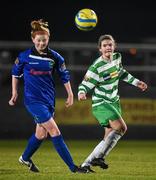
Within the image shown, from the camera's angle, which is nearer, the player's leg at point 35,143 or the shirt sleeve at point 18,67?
the shirt sleeve at point 18,67

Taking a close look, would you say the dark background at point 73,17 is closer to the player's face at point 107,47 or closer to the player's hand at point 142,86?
the player's hand at point 142,86

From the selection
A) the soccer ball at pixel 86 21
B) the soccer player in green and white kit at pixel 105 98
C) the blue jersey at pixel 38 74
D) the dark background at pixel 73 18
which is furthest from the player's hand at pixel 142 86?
the dark background at pixel 73 18

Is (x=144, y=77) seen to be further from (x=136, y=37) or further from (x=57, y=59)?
(x=57, y=59)

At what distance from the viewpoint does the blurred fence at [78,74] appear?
1869 cm

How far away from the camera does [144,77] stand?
20016 mm

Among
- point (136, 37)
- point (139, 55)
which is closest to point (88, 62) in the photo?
point (139, 55)

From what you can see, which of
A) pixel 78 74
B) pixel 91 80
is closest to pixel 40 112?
pixel 91 80

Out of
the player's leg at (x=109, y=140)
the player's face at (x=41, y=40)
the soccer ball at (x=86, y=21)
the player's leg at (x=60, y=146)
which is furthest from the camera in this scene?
the soccer ball at (x=86, y=21)

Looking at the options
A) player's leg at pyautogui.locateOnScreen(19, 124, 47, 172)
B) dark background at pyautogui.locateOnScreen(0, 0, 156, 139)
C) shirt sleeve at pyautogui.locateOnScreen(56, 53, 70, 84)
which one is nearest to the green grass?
player's leg at pyautogui.locateOnScreen(19, 124, 47, 172)

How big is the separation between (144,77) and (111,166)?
8105 mm

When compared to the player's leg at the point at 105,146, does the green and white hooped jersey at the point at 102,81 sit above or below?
above

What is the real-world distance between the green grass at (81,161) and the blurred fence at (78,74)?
781mm

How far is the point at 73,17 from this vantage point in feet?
82.6

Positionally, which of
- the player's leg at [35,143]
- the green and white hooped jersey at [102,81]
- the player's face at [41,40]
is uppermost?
the player's face at [41,40]
